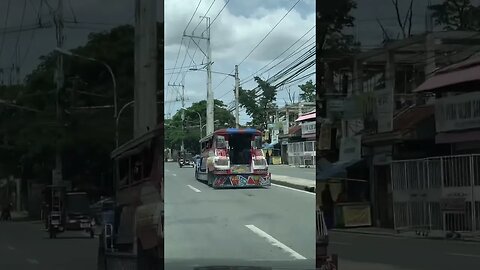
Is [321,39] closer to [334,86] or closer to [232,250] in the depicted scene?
[334,86]

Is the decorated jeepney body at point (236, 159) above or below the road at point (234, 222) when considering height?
above

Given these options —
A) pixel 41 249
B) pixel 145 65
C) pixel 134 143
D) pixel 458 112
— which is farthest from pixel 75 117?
pixel 458 112

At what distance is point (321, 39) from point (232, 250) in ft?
4.05

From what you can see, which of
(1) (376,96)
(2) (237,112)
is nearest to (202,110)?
(2) (237,112)

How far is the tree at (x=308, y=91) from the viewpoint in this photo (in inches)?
143

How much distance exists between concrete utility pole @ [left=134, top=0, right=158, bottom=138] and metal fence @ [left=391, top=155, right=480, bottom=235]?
4.41 feet

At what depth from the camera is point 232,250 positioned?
11.5ft

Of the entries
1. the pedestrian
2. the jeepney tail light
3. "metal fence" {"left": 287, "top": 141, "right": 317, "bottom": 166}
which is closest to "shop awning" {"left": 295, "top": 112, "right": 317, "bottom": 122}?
"metal fence" {"left": 287, "top": 141, "right": 317, "bottom": 166}

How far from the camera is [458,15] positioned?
3.60 meters

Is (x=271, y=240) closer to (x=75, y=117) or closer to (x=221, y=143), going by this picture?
(x=221, y=143)

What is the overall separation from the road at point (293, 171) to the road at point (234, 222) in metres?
0.09

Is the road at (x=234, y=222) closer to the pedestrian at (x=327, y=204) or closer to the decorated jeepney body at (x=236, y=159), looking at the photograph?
the decorated jeepney body at (x=236, y=159)

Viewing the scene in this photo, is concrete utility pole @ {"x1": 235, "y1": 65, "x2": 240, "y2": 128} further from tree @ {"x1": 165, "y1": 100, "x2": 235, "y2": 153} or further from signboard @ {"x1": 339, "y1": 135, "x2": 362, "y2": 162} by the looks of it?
signboard @ {"x1": 339, "y1": 135, "x2": 362, "y2": 162}

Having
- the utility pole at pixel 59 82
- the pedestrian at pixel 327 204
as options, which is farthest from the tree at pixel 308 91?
the utility pole at pixel 59 82
